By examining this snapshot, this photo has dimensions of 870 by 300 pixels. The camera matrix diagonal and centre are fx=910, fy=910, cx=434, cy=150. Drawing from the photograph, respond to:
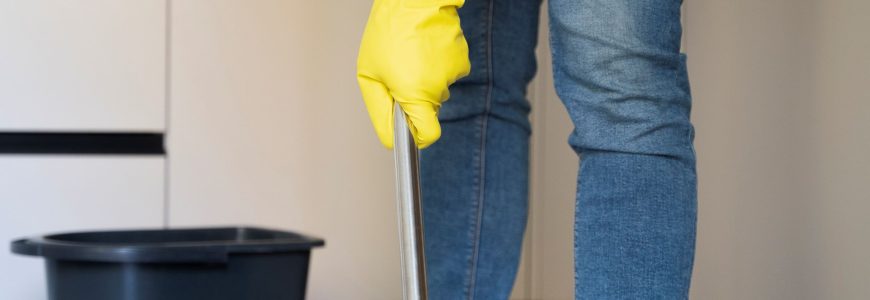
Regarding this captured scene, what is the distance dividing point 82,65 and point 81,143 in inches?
4.5

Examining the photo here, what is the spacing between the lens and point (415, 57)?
722 millimetres

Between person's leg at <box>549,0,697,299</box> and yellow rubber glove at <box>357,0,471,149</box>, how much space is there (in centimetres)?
10

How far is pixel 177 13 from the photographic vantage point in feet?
4.47

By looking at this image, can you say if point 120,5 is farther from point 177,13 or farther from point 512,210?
point 512,210

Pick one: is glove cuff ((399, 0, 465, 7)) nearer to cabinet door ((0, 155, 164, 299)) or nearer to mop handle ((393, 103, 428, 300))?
mop handle ((393, 103, 428, 300))

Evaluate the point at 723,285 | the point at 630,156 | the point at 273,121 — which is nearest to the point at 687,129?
the point at 630,156

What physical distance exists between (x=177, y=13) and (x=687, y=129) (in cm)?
89

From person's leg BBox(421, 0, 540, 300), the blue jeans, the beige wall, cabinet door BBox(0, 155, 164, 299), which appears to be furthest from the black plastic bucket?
the beige wall

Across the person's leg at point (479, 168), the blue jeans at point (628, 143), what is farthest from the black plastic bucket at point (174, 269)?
the blue jeans at point (628, 143)

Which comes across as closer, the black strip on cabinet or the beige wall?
the beige wall

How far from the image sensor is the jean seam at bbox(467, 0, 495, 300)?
970 millimetres

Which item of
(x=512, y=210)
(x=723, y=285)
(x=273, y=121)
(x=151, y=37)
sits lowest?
(x=723, y=285)

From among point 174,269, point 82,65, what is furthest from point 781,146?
point 82,65

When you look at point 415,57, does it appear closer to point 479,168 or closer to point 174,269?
point 479,168
